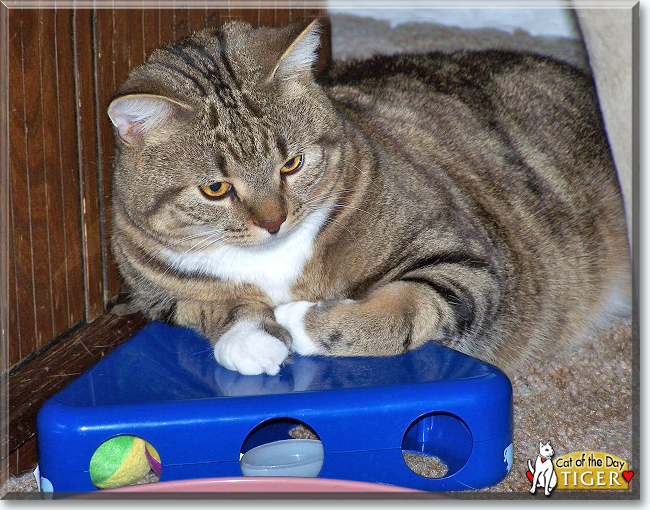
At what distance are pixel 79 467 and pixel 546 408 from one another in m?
1.36

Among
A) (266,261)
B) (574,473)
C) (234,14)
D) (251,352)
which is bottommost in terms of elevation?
(574,473)

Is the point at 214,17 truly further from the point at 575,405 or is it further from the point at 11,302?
the point at 575,405

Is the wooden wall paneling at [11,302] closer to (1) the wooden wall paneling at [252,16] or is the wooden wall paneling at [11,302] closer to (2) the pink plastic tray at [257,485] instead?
(2) the pink plastic tray at [257,485]

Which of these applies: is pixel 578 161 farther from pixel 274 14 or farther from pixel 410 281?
pixel 274 14

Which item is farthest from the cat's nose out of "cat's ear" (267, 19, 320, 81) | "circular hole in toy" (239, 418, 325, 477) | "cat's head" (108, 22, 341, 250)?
"circular hole in toy" (239, 418, 325, 477)

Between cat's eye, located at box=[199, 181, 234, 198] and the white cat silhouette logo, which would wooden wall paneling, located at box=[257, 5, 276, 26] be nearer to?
cat's eye, located at box=[199, 181, 234, 198]

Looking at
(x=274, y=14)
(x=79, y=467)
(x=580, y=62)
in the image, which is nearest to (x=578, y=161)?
(x=580, y=62)

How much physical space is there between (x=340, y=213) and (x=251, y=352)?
1.72 feet

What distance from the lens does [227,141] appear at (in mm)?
2162

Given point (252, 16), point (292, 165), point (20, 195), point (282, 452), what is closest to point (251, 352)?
point (282, 452)

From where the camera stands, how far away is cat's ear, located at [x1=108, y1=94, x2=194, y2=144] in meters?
2.06

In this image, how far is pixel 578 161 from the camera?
305 centimetres

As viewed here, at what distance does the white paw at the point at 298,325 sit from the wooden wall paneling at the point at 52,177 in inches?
27.9

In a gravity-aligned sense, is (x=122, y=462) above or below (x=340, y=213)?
below
